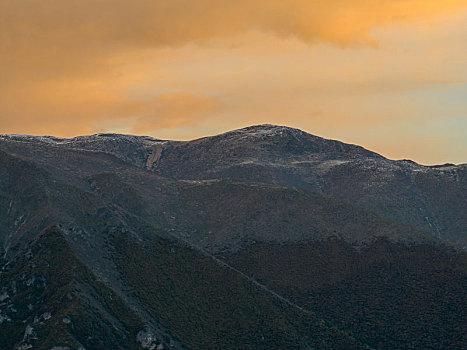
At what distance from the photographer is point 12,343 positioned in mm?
159000

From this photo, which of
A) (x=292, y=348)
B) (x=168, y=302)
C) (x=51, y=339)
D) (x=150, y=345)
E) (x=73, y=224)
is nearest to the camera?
(x=51, y=339)

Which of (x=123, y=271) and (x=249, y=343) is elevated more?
(x=123, y=271)

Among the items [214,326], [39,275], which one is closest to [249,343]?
[214,326]

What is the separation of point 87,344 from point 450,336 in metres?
101

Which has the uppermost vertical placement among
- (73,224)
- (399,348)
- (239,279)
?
(73,224)

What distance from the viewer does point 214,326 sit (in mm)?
180750

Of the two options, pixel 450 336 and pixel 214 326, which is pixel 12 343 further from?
pixel 450 336

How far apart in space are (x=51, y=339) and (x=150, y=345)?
2351 centimetres

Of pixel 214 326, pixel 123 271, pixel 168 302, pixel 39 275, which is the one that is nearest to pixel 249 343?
pixel 214 326

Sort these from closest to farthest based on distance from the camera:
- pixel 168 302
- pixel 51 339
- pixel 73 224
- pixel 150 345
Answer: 1. pixel 51 339
2. pixel 150 345
3. pixel 168 302
4. pixel 73 224

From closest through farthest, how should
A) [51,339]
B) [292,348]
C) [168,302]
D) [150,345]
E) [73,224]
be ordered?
[51,339] < [150,345] < [292,348] < [168,302] < [73,224]

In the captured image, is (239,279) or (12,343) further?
(239,279)

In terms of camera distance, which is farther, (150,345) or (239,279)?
(239,279)

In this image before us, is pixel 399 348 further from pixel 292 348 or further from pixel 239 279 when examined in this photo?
pixel 239 279
